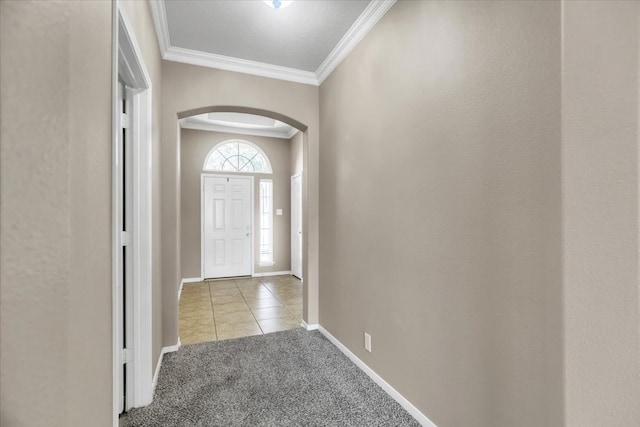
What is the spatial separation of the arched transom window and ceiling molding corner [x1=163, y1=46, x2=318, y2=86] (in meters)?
2.93

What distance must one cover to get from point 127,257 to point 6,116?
1598 millimetres

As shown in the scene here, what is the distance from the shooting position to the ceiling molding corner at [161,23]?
2.08m

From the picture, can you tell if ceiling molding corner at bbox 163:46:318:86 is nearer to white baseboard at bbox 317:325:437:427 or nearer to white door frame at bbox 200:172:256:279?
white baseboard at bbox 317:325:437:427

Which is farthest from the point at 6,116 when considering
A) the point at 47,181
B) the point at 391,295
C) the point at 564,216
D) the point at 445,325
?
the point at 391,295

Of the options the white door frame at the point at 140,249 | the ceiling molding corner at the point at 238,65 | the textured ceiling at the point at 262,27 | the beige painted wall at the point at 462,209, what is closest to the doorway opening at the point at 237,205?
the ceiling molding corner at the point at 238,65

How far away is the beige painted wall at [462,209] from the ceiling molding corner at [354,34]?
0.07m

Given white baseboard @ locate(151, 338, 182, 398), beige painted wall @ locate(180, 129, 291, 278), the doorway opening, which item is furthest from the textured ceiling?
beige painted wall @ locate(180, 129, 291, 278)

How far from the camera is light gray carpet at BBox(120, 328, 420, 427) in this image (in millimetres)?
1842

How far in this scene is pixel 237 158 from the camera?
19.4 ft

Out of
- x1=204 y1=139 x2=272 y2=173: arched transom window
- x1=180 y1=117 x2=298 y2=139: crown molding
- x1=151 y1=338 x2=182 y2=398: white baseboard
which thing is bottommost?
x1=151 y1=338 x2=182 y2=398: white baseboard

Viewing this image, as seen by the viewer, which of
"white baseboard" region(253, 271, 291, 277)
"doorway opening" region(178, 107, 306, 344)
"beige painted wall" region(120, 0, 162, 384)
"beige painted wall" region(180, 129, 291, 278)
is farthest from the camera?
"white baseboard" region(253, 271, 291, 277)

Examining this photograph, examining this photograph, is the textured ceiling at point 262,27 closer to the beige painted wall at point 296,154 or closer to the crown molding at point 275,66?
the crown molding at point 275,66

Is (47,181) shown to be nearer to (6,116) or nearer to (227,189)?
(6,116)

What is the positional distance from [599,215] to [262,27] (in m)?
2.53
